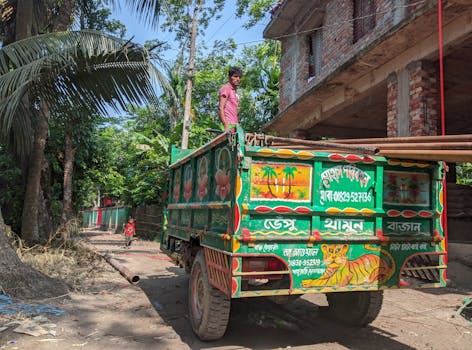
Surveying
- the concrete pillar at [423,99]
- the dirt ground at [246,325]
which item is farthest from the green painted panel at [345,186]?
the concrete pillar at [423,99]

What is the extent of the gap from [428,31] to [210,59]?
2186 cm

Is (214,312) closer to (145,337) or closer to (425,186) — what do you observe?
(145,337)

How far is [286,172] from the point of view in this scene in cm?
391

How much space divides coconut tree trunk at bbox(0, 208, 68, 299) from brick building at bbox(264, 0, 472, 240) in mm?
6613

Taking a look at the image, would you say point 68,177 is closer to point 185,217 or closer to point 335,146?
point 185,217

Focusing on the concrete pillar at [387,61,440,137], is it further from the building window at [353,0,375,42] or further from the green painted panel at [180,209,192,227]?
the green painted panel at [180,209,192,227]

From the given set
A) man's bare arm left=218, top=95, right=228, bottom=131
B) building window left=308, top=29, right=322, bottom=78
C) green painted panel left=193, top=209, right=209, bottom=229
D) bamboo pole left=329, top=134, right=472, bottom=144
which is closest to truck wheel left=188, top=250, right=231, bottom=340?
green painted panel left=193, top=209, right=209, bottom=229

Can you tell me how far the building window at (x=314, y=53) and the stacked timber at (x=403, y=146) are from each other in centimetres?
831

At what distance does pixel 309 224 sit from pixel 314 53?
32.5ft

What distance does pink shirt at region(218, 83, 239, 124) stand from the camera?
5578 mm

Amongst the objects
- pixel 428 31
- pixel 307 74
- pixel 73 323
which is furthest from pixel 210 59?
pixel 73 323

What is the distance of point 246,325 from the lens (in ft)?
16.8

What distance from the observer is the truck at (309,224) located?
3.76m

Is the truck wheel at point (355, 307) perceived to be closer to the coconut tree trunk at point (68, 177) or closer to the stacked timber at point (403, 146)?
the stacked timber at point (403, 146)
